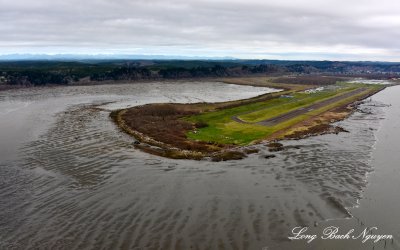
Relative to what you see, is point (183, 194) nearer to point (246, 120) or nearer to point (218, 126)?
point (218, 126)

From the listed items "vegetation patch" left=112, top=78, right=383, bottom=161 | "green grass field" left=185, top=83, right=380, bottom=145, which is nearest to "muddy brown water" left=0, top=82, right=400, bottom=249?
"vegetation patch" left=112, top=78, right=383, bottom=161

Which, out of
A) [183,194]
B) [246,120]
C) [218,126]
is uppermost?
[246,120]

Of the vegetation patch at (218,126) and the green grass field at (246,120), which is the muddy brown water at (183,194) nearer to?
the vegetation patch at (218,126)

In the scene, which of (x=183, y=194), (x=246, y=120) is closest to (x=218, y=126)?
(x=246, y=120)

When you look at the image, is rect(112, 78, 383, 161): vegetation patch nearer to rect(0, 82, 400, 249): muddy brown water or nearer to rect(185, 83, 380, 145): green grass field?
rect(185, 83, 380, 145): green grass field

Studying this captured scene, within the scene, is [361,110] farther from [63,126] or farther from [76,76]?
[76,76]
